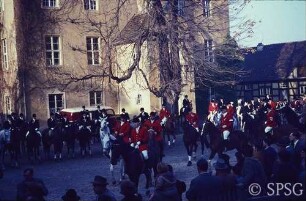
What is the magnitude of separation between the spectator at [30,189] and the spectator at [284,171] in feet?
14.5


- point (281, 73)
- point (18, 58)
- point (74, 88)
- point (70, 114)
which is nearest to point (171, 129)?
point (70, 114)

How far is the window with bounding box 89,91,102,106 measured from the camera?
95.6 feet

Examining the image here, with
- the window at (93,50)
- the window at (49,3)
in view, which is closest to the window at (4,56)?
the window at (49,3)

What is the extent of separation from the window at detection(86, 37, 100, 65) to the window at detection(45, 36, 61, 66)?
2227 millimetres

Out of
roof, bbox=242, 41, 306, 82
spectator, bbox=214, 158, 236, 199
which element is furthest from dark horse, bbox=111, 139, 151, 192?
roof, bbox=242, 41, 306, 82

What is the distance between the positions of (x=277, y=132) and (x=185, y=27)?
383 inches

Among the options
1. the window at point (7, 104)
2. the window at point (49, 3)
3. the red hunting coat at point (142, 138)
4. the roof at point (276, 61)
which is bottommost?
the red hunting coat at point (142, 138)

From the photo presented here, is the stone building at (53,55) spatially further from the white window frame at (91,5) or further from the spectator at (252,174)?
the spectator at (252,174)

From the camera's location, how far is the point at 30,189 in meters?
6.64

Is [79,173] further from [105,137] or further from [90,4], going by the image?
[90,4]

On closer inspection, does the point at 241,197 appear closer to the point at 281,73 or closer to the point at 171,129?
the point at 171,129

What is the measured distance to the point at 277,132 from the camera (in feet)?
46.7

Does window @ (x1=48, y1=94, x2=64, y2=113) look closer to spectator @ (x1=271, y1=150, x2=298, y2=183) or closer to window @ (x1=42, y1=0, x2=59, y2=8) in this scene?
window @ (x1=42, y1=0, x2=59, y2=8)

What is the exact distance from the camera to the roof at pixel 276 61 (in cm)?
3462
